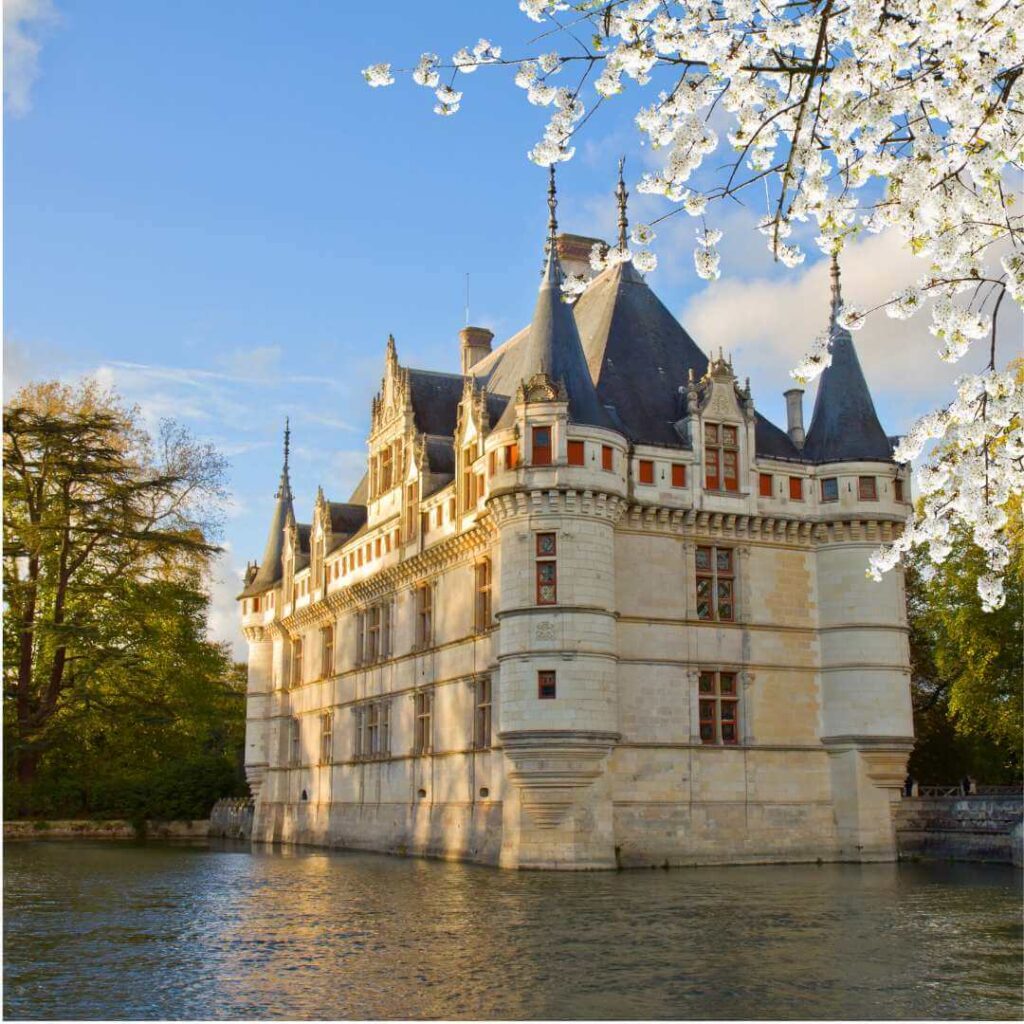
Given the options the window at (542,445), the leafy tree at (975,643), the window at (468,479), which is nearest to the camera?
the window at (542,445)

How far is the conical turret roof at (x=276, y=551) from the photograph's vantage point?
159 feet

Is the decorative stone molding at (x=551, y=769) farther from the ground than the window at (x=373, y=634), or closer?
closer

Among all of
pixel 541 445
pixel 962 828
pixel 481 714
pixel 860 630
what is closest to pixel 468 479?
pixel 541 445

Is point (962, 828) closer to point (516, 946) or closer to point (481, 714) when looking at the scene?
point (481, 714)

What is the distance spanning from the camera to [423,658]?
34312mm

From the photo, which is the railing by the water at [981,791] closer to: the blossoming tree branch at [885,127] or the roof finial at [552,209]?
the roof finial at [552,209]

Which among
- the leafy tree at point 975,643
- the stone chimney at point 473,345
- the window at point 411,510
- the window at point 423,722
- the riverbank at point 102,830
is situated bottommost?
the riverbank at point 102,830

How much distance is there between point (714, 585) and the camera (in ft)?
98.0

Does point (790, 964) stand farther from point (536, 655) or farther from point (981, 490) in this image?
point (536, 655)

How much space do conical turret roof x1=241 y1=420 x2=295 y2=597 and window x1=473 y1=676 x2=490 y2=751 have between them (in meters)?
18.8

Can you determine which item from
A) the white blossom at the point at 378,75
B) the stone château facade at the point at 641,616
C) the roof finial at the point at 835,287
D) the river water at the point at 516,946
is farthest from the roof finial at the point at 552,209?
the white blossom at the point at 378,75

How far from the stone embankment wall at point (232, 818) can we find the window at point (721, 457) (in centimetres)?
2399

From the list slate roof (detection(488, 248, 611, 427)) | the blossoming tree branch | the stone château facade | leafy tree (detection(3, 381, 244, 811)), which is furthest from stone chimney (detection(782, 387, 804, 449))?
the blossoming tree branch

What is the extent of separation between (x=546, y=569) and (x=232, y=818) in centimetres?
2584
